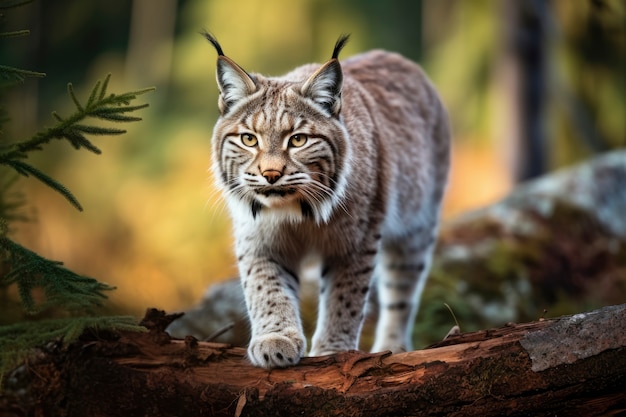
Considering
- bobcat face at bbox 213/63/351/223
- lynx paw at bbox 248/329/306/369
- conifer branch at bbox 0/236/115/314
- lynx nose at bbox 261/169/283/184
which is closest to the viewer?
conifer branch at bbox 0/236/115/314

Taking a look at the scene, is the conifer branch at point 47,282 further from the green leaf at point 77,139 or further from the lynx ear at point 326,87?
the lynx ear at point 326,87

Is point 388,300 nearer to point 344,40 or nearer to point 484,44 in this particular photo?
point 344,40

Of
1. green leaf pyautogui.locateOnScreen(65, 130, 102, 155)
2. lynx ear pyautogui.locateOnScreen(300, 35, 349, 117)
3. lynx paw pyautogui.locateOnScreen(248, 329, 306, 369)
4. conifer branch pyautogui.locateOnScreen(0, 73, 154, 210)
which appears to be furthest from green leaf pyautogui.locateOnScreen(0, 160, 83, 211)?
lynx ear pyautogui.locateOnScreen(300, 35, 349, 117)

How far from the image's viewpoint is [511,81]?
10.6m

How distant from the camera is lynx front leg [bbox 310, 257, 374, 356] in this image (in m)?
4.67

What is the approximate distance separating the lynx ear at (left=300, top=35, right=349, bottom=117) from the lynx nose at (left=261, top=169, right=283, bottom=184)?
57cm

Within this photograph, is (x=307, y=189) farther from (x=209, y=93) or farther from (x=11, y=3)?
(x=209, y=93)

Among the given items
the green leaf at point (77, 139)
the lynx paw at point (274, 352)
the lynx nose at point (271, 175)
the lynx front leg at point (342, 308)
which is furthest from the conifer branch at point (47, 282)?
the lynx front leg at point (342, 308)

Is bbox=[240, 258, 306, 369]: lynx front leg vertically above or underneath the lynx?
underneath

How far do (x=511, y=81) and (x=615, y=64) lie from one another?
1.44 m

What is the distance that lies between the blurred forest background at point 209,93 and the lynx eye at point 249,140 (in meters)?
0.54

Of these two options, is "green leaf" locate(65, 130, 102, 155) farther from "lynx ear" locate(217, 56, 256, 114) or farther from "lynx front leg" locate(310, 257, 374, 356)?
"lynx front leg" locate(310, 257, 374, 356)

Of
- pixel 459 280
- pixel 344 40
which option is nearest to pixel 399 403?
pixel 344 40

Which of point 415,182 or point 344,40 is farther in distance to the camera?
point 415,182
